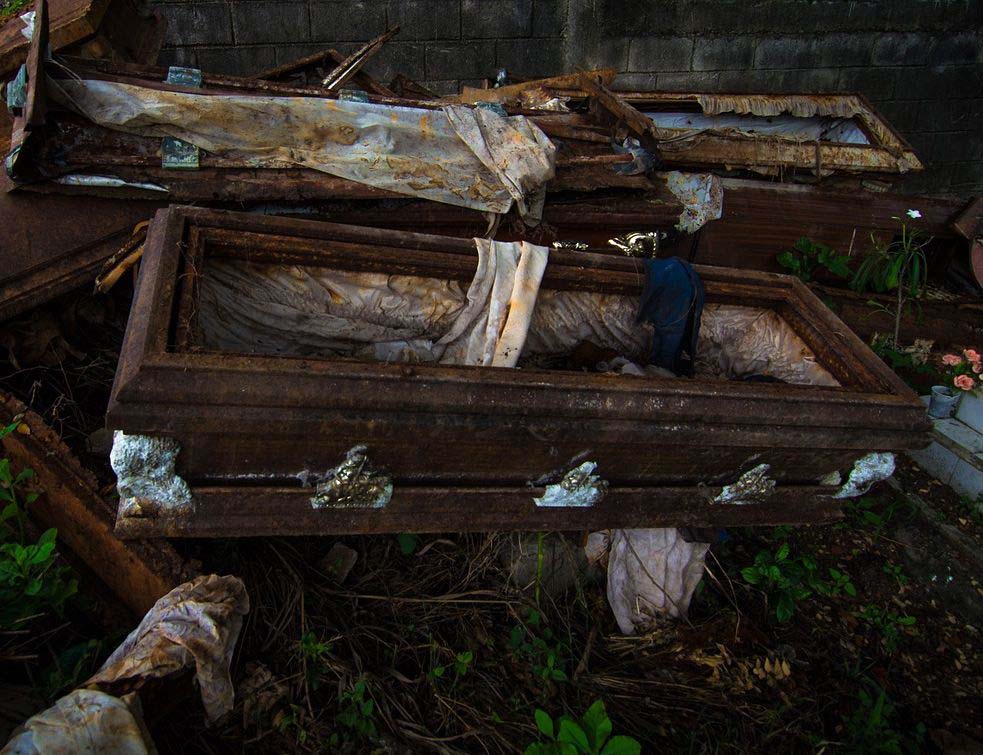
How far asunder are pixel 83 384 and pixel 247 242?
2.83 feet

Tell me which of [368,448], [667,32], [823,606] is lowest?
[823,606]

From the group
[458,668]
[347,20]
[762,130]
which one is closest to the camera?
[458,668]

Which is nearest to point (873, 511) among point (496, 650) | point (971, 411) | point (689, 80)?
point (971, 411)

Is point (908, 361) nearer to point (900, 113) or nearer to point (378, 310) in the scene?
point (378, 310)

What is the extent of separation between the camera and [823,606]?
2754 mm

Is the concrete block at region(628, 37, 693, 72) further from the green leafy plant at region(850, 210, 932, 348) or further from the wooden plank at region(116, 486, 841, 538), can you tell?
the wooden plank at region(116, 486, 841, 538)

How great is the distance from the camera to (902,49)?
5.82 meters

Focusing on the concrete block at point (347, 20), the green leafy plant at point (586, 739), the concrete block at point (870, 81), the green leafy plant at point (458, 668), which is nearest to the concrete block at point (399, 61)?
the concrete block at point (347, 20)

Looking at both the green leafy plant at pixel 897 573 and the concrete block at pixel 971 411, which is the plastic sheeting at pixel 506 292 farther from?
the concrete block at pixel 971 411

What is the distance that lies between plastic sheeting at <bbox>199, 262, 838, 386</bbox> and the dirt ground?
635 millimetres

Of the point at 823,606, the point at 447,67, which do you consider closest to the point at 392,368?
the point at 823,606

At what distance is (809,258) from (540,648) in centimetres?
284

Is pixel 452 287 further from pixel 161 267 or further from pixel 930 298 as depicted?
pixel 930 298

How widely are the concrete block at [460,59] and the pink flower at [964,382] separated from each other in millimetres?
3924
